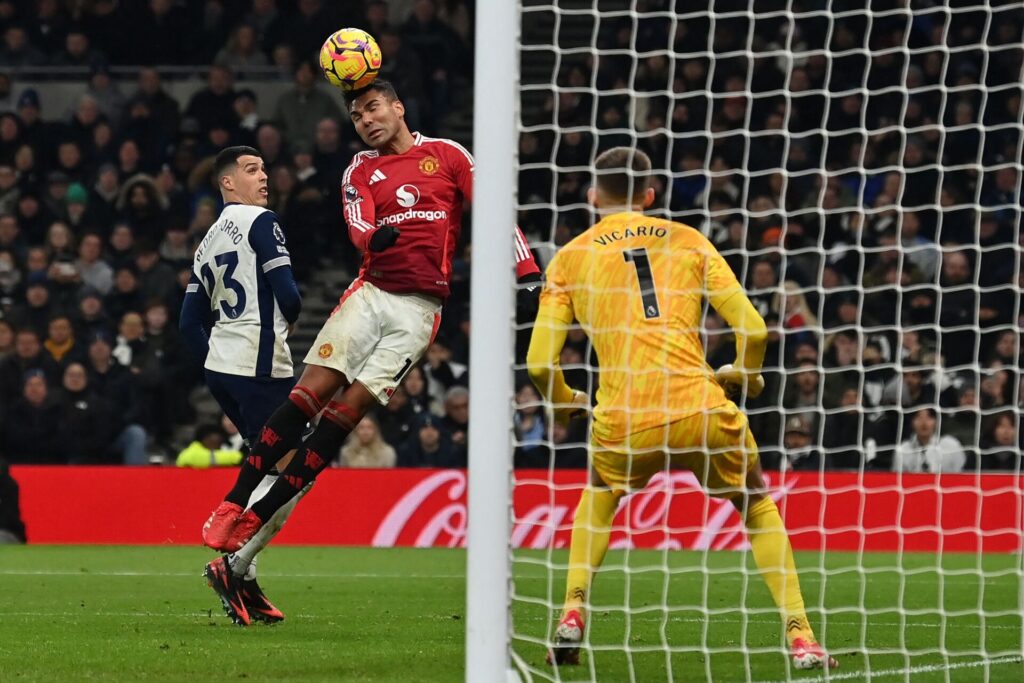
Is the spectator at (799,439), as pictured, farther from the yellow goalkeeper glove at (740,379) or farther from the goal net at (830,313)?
the yellow goalkeeper glove at (740,379)

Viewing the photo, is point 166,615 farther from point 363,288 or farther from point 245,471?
point 363,288

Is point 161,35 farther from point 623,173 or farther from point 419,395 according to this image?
point 623,173

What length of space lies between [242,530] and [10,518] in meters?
6.60

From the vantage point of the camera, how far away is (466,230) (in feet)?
47.5

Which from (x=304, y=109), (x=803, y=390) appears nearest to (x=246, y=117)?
(x=304, y=109)

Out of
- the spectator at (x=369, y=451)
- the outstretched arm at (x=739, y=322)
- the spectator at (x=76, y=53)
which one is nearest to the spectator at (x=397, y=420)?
the spectator at (x=369, y=451)

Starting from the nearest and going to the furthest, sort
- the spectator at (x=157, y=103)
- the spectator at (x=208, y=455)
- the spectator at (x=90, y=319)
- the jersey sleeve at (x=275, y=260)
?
the jersey sleeve at (x=275, y=260), the spectator at (x=208, y=455), the spectator at (x=90, y=319), the spectator at (x=157, y=103)

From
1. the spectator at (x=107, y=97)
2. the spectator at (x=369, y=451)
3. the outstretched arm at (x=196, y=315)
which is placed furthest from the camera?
the spectator at (x=107, y=97)

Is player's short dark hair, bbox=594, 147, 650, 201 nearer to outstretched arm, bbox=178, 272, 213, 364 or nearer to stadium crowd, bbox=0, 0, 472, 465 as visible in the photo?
outstretched arm, bbox=178, 272, 213, 364

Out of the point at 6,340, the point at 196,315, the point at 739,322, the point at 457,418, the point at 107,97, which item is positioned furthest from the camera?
the point at 107,97

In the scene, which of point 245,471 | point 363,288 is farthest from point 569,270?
point 245,471

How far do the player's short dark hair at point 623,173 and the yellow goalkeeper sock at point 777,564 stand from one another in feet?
3.75

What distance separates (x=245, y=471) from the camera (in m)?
6.02

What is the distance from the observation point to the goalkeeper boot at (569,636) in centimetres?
514
